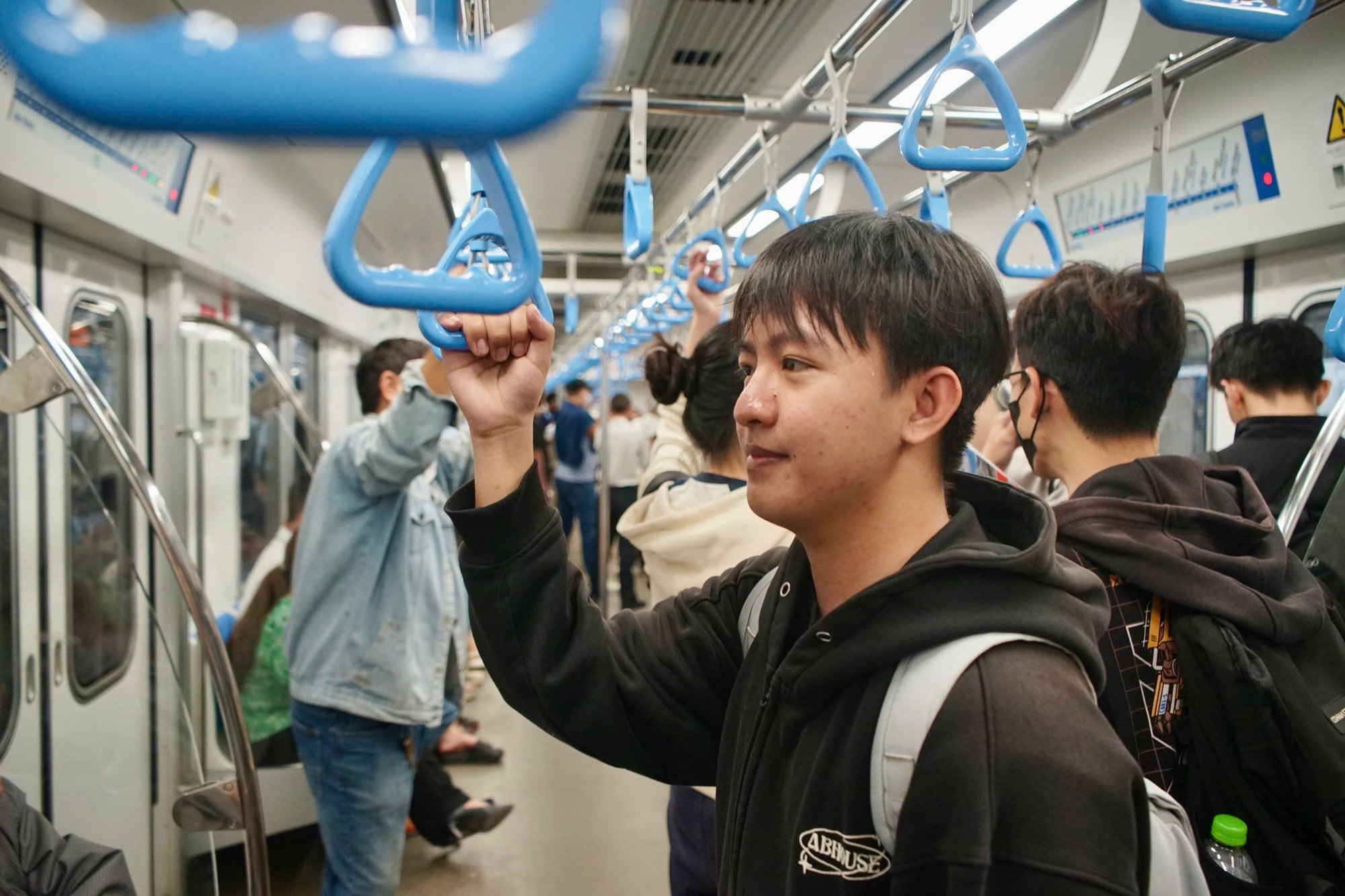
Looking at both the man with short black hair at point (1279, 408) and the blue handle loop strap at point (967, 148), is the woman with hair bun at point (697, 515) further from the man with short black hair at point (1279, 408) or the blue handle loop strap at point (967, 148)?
the man with short black hair at point (1279, 408)

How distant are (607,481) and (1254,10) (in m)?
5.02

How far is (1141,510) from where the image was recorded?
1.30 meters

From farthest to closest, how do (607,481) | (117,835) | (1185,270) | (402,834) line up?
(607,481)
(1185,270)
(117,835)
(402,834)

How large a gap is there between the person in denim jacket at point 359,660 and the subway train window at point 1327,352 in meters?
3.40

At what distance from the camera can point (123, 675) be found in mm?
2861

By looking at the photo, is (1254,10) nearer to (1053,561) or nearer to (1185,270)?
(1053,561)

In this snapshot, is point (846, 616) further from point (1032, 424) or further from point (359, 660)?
point (359, 660)

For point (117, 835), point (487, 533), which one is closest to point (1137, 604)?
point (487, 533)

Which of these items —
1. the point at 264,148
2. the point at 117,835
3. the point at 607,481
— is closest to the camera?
the point at 264,148

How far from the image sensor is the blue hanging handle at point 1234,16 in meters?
0.78

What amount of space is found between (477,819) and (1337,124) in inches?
170

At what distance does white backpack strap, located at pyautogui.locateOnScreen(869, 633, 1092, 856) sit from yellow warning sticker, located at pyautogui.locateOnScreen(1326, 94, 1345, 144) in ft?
10.2

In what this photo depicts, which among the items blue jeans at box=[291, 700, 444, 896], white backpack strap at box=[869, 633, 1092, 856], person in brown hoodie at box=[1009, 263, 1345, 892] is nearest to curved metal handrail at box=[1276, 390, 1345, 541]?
person in brown hoodie at box=[1009, 263, 1345, 892]

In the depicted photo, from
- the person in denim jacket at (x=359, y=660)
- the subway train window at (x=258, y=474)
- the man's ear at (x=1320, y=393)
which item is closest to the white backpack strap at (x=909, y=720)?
the person in denim jacket at (x=359, y=660)
